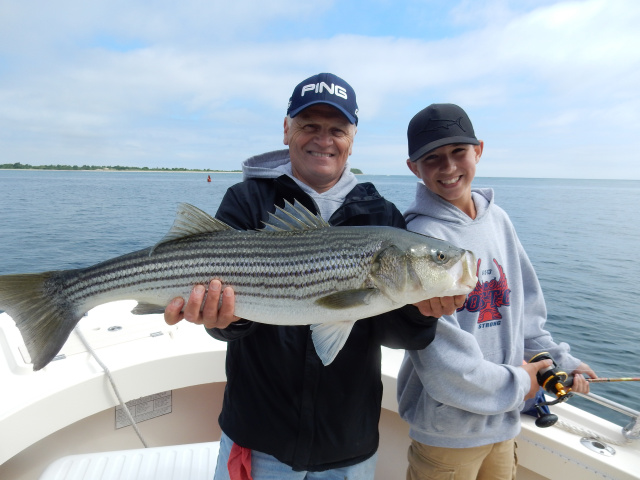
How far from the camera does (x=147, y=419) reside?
15.8 ft

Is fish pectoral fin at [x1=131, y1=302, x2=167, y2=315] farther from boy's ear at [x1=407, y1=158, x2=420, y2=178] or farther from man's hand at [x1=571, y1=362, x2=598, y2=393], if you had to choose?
man's hand at [x1=571, y1=362, x2=598, y2=393]

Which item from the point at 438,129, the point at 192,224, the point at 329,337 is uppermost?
the point at 438,129

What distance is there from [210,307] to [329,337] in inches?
30.3

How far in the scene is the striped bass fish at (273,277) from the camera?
258 centimetres

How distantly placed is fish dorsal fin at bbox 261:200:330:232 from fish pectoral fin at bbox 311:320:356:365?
66 cm

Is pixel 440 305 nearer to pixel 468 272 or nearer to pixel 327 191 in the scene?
pixel 468 272

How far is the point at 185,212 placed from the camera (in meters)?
2.83

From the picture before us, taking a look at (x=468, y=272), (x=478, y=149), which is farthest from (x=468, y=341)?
(x=478, y=149)

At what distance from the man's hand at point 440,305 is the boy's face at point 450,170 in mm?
1045

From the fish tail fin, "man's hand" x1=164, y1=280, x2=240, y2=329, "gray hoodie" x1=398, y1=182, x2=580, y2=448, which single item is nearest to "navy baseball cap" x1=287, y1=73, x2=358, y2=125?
"gray hoodie" x1=398, y1=182, x2=580, y2=448

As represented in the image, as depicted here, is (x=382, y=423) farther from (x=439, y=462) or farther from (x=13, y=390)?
(x=13, y=390)

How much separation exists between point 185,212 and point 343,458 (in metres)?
1.96

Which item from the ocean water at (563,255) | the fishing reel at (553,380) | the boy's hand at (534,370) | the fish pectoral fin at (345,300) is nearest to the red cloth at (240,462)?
the fish pectoral fin at (345,300)

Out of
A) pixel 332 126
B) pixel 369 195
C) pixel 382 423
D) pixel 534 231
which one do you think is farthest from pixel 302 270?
pixel 534 231
